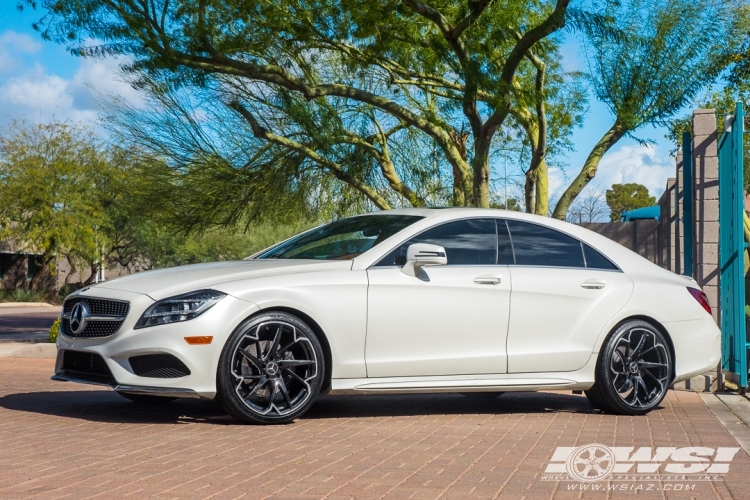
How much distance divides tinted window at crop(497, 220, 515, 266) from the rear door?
2.0 inches

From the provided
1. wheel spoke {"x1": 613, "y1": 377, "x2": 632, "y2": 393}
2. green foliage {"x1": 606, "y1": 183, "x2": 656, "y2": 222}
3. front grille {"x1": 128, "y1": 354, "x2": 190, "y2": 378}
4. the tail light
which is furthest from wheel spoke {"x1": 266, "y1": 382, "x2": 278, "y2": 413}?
green foliage {"x1": 606, "y1": 183, "x2": 656, "y2": 222}

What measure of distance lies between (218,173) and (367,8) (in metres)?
4.34

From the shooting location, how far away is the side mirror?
7469 mm

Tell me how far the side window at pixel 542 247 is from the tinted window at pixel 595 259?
57mm

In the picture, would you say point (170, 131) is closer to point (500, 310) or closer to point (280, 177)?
point (280, 177)

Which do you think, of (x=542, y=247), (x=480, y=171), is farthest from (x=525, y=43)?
(x=542, y=247)

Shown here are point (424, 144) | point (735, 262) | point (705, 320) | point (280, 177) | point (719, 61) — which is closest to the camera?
point (705, 320)

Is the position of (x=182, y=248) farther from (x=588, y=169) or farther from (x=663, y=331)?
(x=663, y=331)

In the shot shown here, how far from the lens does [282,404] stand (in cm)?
716

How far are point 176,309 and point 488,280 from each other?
7.93 feet

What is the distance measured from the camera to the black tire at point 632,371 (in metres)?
8.30

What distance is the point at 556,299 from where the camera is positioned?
8.18 meters

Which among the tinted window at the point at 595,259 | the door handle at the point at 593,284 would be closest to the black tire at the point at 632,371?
the door handle at the point at 593,284

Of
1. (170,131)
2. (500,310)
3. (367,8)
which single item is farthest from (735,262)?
(170,131)
